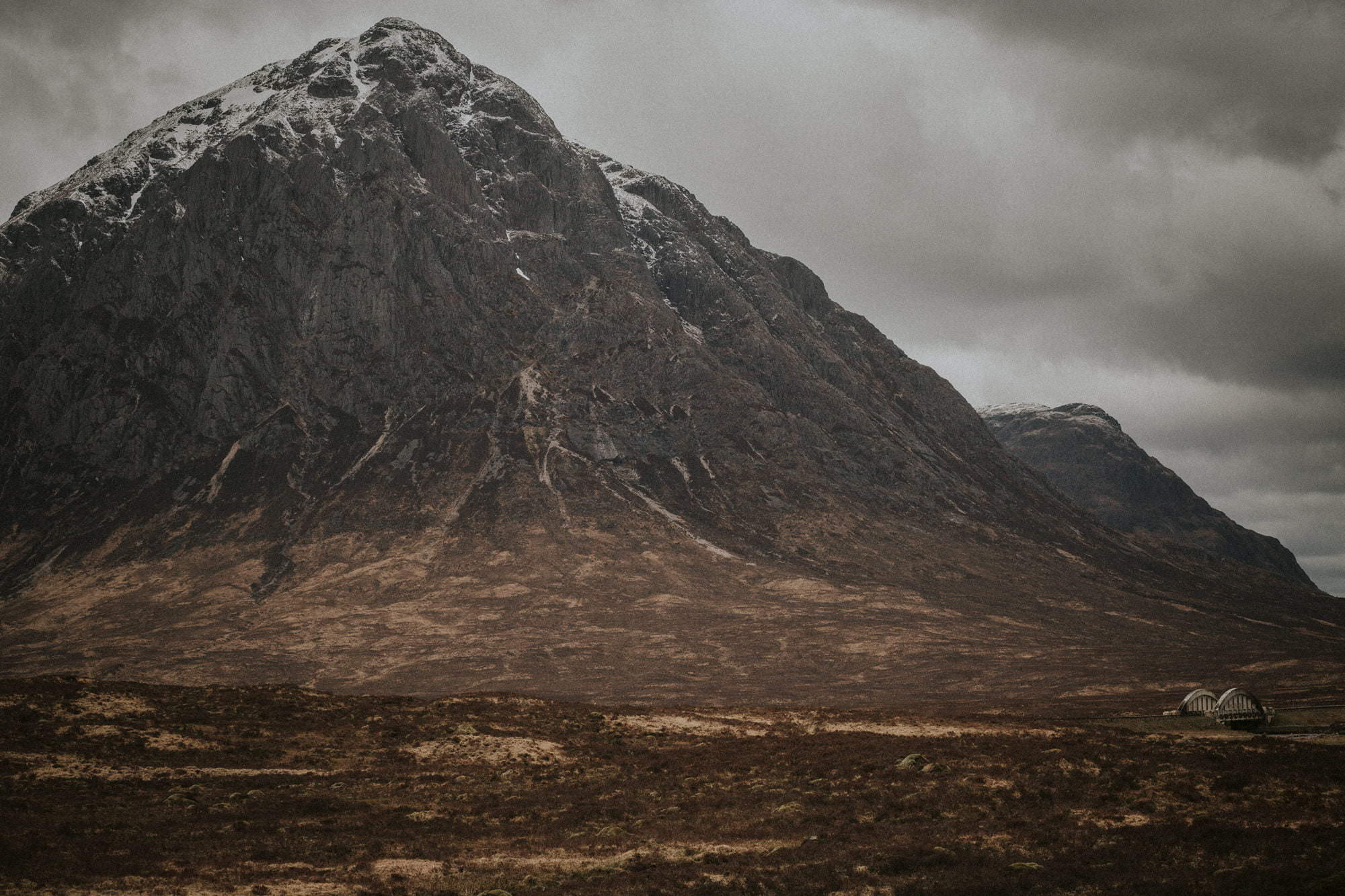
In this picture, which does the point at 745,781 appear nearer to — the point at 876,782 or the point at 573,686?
the point at 876,782

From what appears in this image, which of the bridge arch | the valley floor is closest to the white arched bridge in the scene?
the bridge arch

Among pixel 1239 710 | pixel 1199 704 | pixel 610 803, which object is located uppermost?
pixel 1239 710

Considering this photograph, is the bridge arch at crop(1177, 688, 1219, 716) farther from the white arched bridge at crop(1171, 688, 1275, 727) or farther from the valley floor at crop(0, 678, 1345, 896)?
→ the valley floor at crop(0, 678, 1345, 896)

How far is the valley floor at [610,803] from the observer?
34.2 meters

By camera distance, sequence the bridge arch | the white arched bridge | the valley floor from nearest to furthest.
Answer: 1. the valley floor
2. the white arched bridge
3. the bridge arch

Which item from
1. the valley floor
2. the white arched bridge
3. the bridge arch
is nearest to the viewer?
the valley floor

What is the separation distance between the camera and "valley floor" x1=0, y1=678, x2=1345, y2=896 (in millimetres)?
34156

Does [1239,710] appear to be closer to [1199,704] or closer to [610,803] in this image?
[1199,704]

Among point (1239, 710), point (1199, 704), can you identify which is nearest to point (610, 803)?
point (1239, 710)

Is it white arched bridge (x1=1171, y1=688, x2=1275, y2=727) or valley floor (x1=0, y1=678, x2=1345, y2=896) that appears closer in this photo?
valley floor (x1=0, y1=678, x2=1345, y2=896)

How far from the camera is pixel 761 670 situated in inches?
6191

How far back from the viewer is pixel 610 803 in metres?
48.0

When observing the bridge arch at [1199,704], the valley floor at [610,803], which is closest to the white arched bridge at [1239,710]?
the bridge arch at [1199,704]

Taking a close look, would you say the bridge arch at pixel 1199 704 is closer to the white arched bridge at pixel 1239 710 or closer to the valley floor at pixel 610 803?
the white arched bridge at pixel 1239 710
